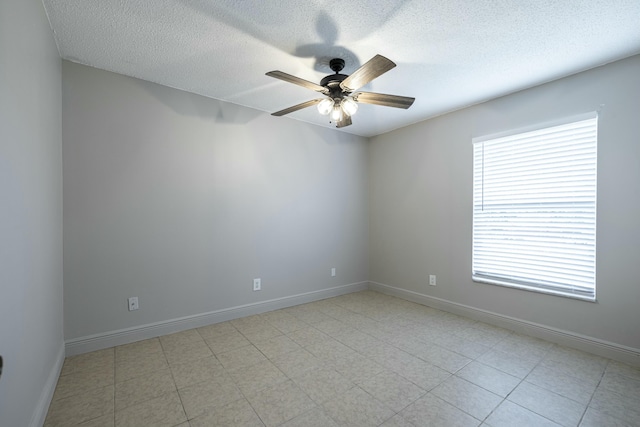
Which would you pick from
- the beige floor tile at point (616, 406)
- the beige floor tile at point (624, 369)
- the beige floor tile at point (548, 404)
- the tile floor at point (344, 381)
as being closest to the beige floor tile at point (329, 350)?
the tile floor at point (344, 381)

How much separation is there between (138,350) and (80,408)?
710 millimetres

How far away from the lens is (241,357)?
2283 mm

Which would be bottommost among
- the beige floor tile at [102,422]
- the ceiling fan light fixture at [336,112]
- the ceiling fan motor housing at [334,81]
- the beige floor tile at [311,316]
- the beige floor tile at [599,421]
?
the beige floor tile at [311,316]

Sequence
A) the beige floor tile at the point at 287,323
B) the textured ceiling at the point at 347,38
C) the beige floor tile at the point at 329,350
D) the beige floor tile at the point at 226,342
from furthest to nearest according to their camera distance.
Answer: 1. the beige floor tile at the point at 287,323
2. the beige floor tile at the point at 226,342
3. the beige floor tile at the point at 329,350
4. the textured ceiling at the point at 347,38

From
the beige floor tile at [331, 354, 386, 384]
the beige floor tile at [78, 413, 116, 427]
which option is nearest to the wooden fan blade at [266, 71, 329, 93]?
the beige floor tile at [331, 354, 386, 384]

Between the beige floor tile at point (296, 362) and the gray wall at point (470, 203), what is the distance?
2011mm

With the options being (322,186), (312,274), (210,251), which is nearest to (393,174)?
(322,186)

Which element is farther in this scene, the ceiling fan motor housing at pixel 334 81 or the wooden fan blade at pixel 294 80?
the ceiling fan motor housing at pixel 334 81

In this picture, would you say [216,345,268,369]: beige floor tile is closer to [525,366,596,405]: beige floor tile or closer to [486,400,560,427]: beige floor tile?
[486,400,560,427]: beige floor tile

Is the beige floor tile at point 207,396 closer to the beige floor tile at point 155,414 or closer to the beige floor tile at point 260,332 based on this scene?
the beige floor tile at point 155,414

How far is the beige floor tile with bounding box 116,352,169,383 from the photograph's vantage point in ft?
6.62

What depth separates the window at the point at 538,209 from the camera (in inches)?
94.1

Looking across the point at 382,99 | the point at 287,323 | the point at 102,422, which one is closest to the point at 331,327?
the point at 287,323

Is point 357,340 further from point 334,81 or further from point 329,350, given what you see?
point 334,81
